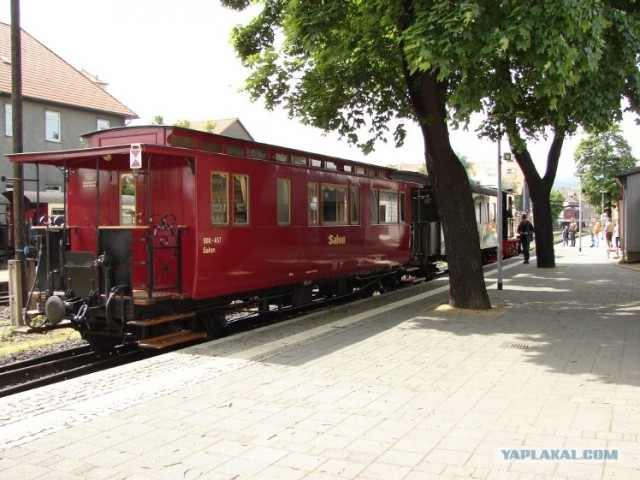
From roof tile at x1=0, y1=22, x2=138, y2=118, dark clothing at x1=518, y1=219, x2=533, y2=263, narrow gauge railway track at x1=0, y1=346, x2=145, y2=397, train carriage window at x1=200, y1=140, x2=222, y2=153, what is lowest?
narrow gauge railway track at x1=0, y1=346, x2=145, y2=397

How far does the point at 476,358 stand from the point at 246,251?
3698 mm

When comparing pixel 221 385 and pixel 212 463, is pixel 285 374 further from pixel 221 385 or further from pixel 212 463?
pixel 212 463

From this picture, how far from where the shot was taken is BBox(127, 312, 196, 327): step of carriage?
7.39 meters

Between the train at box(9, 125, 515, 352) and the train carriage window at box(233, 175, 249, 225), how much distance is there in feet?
0.05

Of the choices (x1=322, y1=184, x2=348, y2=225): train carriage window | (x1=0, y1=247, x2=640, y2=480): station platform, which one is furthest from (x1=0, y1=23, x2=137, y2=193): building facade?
(x1=0, y1=247, x2=640, y2=480): station platform

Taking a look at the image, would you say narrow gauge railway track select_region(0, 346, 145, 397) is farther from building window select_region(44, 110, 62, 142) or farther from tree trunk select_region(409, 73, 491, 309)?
building window select_region(44, 110, 62, 142)

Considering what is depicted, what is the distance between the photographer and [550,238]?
61.8ft

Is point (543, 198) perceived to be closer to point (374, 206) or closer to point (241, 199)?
point (374, 206)

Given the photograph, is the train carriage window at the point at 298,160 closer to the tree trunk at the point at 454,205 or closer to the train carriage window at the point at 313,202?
the train carriage window at the point at 313,202

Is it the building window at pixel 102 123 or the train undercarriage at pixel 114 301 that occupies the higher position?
the building window at pixel 102 123

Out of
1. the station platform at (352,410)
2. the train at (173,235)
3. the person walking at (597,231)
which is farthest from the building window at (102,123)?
the person walking at (597,231)

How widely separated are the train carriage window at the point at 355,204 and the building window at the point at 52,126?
22170 mm

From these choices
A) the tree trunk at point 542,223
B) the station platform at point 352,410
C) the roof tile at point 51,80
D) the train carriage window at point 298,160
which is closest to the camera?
the station platform at point 352,410

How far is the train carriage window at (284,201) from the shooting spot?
9562 millimetres
